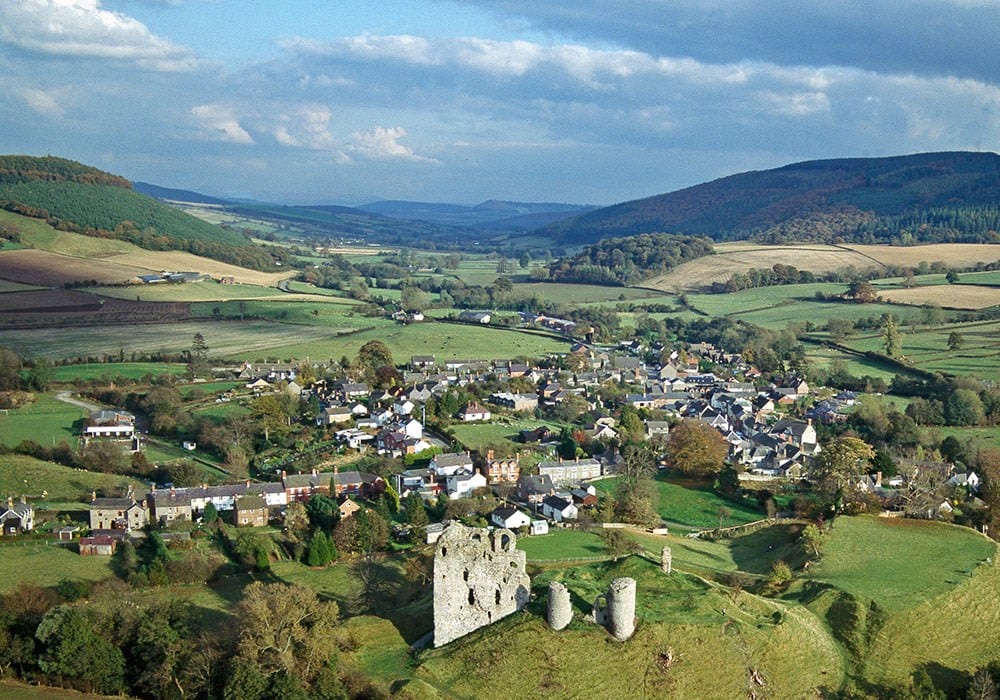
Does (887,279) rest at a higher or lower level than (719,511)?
higher

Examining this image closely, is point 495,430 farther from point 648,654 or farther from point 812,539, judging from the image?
point 648,654

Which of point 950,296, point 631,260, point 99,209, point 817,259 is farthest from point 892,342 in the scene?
point 99,209

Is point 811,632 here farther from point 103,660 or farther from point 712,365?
point 712,365

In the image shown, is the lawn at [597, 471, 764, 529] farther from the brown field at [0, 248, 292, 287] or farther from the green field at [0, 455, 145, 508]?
the brown field at [0, 248, 292, 287]

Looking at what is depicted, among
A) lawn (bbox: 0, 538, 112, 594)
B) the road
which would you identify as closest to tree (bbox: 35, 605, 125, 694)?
lawn (bbox: 0, 538, 112, 594)

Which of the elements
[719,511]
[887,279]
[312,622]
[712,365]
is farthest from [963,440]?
[887,279]

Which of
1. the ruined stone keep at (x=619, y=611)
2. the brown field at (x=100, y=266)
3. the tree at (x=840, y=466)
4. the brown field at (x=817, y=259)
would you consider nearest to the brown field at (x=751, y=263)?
the brown field at (x=817, y=259)

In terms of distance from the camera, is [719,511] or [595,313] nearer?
[719,511]
